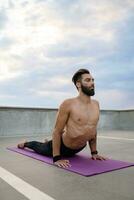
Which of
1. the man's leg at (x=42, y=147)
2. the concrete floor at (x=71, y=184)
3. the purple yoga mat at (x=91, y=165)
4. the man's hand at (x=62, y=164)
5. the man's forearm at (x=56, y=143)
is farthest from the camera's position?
the man's leg at (x=42, y=147)

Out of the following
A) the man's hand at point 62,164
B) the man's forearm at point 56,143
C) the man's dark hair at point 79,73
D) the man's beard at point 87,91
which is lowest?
the man's hand at point 62,164

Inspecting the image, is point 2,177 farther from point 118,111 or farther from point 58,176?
point 118,111

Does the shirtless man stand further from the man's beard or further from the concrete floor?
the concrete floor

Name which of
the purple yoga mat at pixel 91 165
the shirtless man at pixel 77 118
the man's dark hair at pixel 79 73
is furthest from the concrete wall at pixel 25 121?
the man's dark hair at pixel 79 73

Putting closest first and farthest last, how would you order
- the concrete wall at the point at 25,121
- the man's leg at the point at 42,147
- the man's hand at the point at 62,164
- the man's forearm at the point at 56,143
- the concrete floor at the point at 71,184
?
the concrete floor at the point at 71,184
the man's hand at the point at 62,164
the man's forearm at the point at 56,143
the man's leg at the point at 42,147
the concrete wall at the point at 25,121

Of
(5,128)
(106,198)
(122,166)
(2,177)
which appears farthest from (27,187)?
(5,128)

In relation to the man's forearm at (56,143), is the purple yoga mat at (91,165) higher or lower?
lower

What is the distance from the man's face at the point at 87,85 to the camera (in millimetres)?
2416

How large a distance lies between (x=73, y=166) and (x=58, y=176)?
1.07ft

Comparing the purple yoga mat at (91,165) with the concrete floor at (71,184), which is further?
the purple yoga mat at (91,165)

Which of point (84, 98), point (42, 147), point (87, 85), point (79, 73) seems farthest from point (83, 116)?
point (42, 147)

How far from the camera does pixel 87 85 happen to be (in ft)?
7.93

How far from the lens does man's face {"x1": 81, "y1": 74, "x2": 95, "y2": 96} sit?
2.42 meters

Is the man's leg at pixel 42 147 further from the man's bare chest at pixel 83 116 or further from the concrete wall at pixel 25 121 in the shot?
the concrete wall at pixel 25 121
